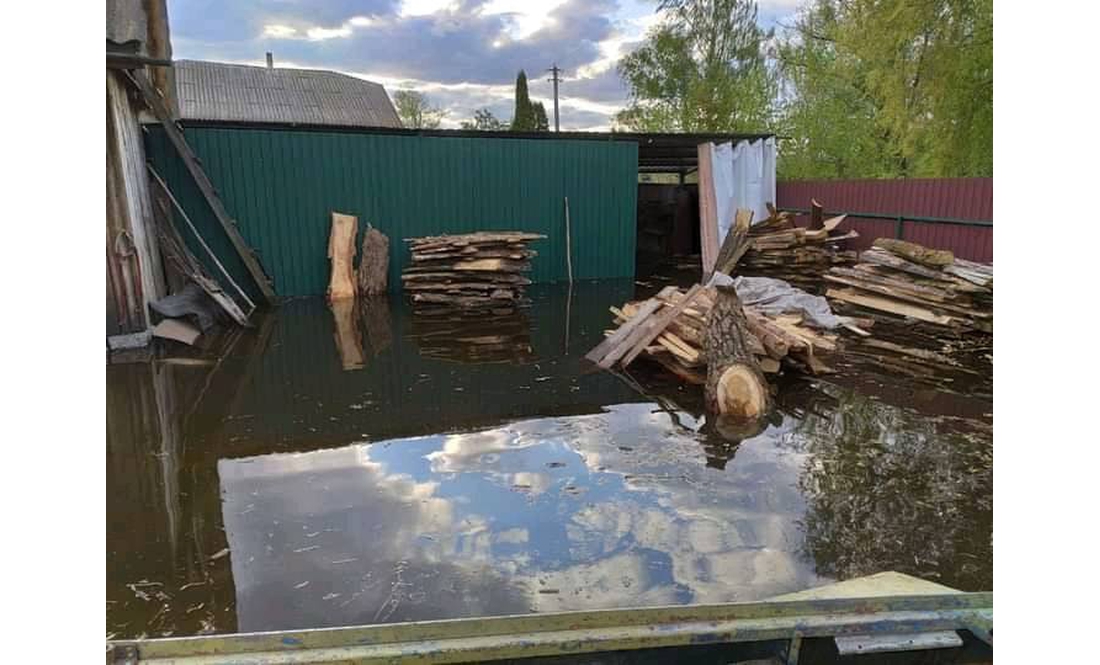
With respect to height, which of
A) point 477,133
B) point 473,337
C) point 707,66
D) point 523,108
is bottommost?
point 473,337

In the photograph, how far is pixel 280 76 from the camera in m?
23.3

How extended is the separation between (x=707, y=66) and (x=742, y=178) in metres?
12.4

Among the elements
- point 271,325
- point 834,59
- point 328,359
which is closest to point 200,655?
point 328,359

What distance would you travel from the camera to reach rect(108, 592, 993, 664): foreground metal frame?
1.67 metres

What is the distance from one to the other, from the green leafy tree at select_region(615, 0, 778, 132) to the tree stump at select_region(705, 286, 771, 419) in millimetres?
20344

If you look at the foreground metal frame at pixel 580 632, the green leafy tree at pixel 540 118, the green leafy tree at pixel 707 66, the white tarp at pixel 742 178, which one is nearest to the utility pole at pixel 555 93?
the green leafy tree at pixel 540 118

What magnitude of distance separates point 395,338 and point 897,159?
18979 millimetres

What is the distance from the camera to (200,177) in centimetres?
1022

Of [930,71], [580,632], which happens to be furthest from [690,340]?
[930,71]

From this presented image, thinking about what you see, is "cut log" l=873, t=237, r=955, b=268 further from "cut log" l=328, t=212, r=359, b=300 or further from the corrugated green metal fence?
"cut log" l=328, t=212, r=359, b=300

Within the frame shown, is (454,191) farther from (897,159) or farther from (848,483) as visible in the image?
(897,159)

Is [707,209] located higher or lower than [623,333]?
higher

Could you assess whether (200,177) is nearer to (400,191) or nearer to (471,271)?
(400,191)

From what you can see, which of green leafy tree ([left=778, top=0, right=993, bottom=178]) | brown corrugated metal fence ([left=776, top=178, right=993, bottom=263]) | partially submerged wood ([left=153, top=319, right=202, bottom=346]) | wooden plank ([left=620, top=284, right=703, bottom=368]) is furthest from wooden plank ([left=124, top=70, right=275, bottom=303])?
green leafy tree ([left=778, top=0, right=993, bottom=178])
